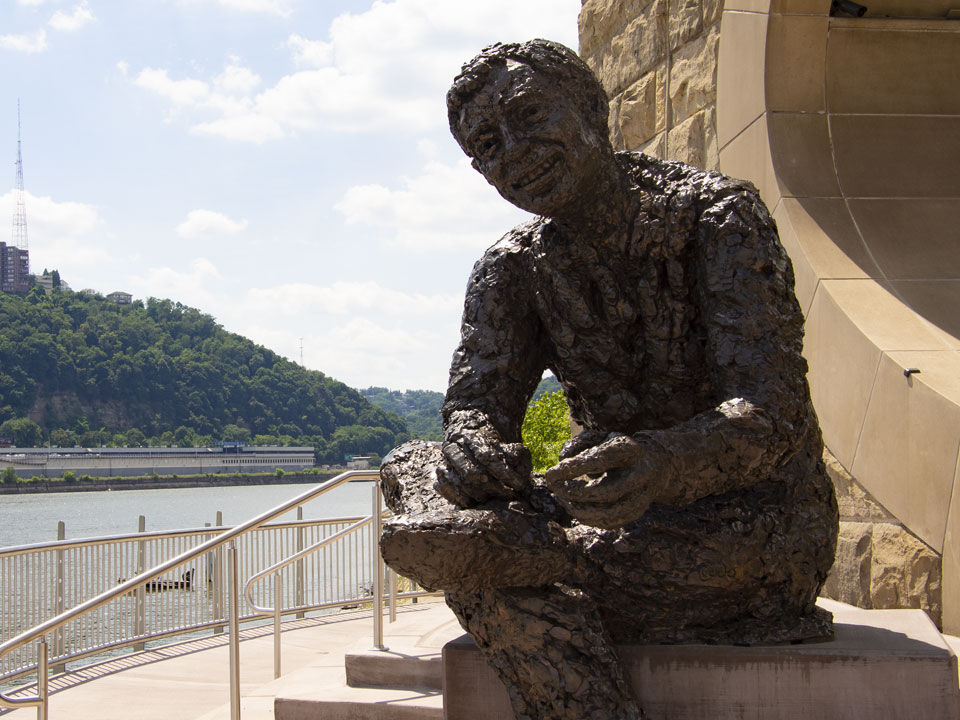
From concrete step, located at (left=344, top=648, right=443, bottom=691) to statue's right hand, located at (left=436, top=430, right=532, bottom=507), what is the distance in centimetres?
156

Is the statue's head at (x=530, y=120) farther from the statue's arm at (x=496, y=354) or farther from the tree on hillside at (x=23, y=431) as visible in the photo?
the tree on hillside at (x=23, y=431)

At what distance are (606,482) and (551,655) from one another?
1.57 ft

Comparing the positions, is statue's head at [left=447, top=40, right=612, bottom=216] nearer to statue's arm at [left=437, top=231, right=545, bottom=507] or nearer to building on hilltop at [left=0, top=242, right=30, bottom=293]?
statue's arm at [left=437, top=231, right=545, bottom=507]

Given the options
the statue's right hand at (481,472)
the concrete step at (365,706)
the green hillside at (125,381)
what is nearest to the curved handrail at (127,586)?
the concrete step at (365,706)

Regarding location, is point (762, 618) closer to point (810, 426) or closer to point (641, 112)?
point (810, 426)

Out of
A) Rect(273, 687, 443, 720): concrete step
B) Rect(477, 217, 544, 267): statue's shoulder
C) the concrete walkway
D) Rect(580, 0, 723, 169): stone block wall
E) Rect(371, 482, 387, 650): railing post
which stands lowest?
the concrete walkway

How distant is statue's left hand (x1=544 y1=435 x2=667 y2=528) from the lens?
2207 mm

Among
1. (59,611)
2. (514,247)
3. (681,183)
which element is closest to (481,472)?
(514,247)

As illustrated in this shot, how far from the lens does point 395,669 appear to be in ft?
13.0

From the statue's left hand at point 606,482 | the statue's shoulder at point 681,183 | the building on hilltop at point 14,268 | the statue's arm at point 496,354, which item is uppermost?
the building on hilltop at point 14,268

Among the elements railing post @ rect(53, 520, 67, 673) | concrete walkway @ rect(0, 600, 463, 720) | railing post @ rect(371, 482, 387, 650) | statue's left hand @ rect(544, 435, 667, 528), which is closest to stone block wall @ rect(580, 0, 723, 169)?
railing post @ rect(371, 482, 387, 650)

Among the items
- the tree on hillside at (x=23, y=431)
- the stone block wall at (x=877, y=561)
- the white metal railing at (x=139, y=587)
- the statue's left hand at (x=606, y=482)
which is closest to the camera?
the statue's left hand at (x=606, y=482)

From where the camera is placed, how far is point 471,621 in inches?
99.5

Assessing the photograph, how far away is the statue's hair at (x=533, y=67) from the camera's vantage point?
2.79 m
